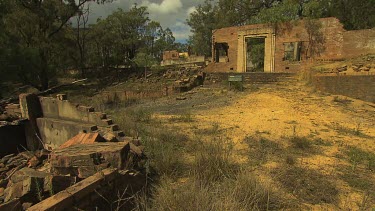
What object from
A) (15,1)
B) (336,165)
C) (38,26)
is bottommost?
(336,165)

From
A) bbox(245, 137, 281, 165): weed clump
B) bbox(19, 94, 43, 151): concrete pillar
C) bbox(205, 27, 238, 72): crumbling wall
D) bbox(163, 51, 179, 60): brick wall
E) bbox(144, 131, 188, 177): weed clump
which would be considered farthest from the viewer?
bbox(163, 51, 179, 60): brick wall

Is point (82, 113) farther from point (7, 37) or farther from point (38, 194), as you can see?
point (7, 37)

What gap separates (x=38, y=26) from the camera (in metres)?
21.5

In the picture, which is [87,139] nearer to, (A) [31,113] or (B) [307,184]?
(B) [307,184]

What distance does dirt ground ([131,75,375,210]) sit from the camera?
15.5ft

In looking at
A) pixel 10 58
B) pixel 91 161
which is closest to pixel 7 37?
pixel 10 58

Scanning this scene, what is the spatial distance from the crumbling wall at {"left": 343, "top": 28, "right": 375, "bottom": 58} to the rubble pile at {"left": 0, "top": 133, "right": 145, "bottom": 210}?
15.4 m

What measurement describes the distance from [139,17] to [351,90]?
90.7 feet

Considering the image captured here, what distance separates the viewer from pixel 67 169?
3506 millimetres

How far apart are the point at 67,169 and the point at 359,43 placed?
17.1m

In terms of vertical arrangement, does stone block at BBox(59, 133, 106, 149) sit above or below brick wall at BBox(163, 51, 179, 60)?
below

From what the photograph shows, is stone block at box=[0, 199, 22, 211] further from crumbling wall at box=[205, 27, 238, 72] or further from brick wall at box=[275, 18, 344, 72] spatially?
crumbling wall at box=[205, 27, 238, 72]

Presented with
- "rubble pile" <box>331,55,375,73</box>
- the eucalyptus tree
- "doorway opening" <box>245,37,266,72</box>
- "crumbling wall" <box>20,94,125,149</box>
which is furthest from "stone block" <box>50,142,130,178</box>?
"doorway opening" <box>245,37,266,72</box>

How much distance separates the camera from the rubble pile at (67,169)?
115 inches
